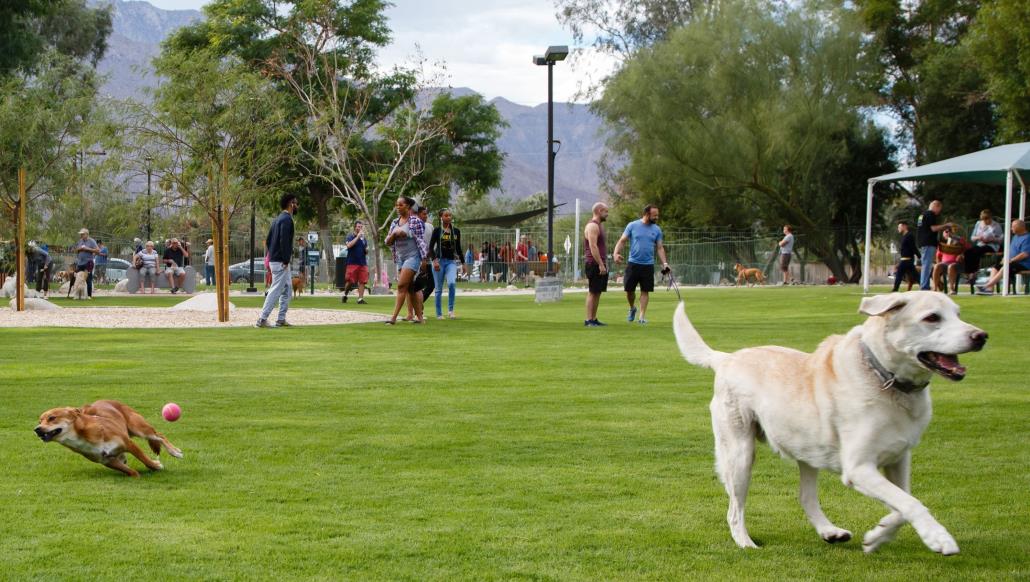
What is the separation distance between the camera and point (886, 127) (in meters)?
49.0

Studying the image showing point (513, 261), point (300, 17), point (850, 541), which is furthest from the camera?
point (513, 261)

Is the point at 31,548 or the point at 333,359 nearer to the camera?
the point at 31,548

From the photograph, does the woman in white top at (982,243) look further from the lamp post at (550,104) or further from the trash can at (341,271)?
the trash can at (341,271)

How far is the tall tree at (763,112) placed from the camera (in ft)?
146

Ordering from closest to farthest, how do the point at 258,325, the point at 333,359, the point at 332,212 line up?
the point at 333,359, the point at 258,325, the point at 332,212

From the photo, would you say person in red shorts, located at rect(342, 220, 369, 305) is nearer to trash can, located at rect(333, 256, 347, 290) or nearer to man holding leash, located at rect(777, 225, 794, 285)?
trash can, located at rect(333, 256, 347, 290)

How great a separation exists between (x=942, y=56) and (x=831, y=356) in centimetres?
4449

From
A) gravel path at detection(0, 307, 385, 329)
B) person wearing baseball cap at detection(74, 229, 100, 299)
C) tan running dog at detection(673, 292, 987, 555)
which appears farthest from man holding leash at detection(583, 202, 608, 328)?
person wearing baseball cap at detection(74, 229, 100, 299)

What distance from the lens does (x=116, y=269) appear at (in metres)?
50.3

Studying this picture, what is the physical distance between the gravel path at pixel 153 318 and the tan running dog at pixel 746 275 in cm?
2508

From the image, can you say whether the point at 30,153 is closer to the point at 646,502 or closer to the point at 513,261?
the point at 513,261

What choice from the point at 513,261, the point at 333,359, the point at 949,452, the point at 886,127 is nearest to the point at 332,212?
A: the point at 513,261

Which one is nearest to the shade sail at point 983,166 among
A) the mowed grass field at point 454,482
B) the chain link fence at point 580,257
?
the mowed grass field at point 454,482

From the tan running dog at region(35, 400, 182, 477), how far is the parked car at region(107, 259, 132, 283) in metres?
44.9
